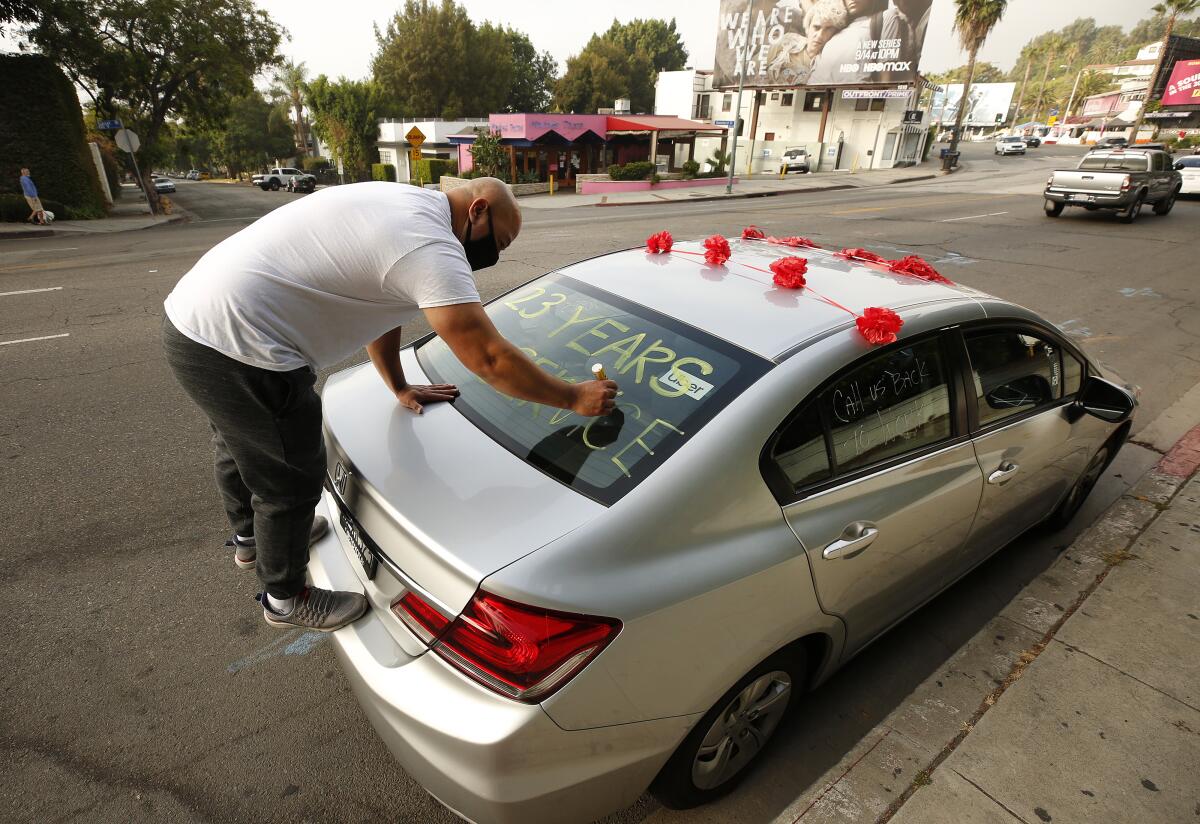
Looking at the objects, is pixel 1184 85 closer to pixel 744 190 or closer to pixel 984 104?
pixel 984 104

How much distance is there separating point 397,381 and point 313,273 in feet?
1.89

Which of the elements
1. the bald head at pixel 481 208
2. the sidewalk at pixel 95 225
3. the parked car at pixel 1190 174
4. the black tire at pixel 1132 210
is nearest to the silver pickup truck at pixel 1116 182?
the black tire at pixel 1132 210

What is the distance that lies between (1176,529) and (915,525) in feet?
8.00

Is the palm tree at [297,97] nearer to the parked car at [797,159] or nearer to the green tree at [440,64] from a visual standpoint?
the green tree at [440,64]

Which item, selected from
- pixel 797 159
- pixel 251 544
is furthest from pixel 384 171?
Result: pixel 251 544

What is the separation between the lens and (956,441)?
93.2 inches

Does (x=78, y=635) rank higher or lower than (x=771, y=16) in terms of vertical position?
lower

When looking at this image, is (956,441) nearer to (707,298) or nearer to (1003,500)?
(1003,500)

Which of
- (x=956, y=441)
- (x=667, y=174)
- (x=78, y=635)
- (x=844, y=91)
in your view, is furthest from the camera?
(x=844, y=91)

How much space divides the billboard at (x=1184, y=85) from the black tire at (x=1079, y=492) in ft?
228

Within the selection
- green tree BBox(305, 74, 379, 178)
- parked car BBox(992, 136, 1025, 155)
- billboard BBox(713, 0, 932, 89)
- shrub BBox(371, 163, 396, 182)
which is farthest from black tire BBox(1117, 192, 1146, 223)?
green tree BBox(305, 74, 379, 178)

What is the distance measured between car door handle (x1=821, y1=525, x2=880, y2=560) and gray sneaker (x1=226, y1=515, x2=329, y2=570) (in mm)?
1702

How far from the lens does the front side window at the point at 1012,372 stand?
2496 millimetres

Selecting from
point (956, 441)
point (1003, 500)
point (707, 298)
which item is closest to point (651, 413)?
point (707, 298)
